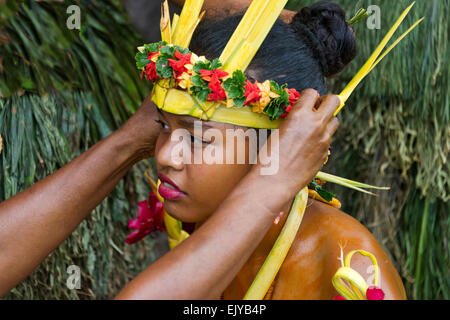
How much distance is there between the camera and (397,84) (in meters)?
1.68

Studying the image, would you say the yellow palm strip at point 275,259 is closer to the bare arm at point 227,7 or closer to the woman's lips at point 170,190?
the woman's lips at point 170,190

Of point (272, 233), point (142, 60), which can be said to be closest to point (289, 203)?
point (272, 233)

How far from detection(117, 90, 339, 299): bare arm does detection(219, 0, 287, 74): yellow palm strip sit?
14cm

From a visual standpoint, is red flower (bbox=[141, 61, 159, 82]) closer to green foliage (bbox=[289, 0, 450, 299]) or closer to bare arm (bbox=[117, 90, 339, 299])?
bare arm (bbox=[117, 90, 339, 299])

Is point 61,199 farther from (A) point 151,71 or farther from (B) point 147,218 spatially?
(A) point 151,71

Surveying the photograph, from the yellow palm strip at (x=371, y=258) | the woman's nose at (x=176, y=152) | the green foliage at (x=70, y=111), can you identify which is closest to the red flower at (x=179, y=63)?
the woman's nose at (x=176, y=152)

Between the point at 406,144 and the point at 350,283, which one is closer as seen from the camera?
the point at 350,283

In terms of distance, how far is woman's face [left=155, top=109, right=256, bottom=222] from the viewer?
3.46ft

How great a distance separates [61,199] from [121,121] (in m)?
0.64

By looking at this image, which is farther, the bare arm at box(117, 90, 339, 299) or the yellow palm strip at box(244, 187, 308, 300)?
the yellow palm strip at box(244, 187, 308, 300)

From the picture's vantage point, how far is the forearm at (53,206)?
1.25m

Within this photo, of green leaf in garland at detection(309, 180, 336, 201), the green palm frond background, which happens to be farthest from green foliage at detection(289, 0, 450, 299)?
green leaf in garland at detection(309, 180, 336, 201)

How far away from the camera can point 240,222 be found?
0.93 meters

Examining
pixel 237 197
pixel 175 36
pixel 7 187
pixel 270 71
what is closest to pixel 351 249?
pixel 237 197
